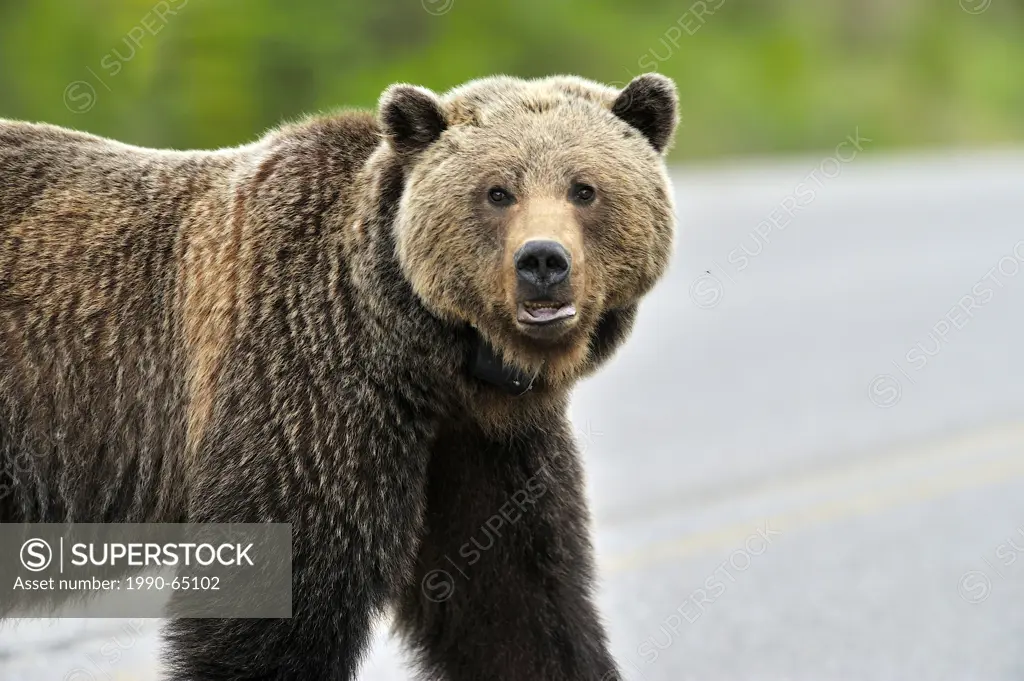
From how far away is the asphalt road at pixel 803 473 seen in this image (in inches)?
224

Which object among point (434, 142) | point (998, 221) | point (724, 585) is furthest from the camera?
point (998, 221)

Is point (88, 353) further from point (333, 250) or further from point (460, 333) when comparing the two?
point (460, 333)

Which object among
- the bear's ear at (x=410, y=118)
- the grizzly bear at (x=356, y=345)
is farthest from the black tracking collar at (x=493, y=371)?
the bear's ear at (x=410, y=118)

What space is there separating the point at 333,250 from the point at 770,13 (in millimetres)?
→ 23034

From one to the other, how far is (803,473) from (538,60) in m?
14.8

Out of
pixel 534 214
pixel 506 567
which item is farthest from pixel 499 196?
pixel 506 567

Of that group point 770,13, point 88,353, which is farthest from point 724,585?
point 770,13

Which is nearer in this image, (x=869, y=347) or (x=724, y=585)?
(x=724, y=585)

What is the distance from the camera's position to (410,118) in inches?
176

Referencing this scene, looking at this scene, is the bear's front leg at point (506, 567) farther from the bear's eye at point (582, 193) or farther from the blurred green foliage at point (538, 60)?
the blurred green foliage at point (538, 60)

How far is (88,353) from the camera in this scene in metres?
4.64

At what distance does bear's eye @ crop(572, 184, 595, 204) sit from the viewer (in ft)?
14.4

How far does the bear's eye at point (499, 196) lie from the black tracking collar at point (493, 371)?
1.30 feet

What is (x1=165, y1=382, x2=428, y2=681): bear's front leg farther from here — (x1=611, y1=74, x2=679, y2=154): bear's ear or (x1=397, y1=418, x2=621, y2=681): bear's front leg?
(x1=611, y1=74, x2=679, y2=154): bear's ear
